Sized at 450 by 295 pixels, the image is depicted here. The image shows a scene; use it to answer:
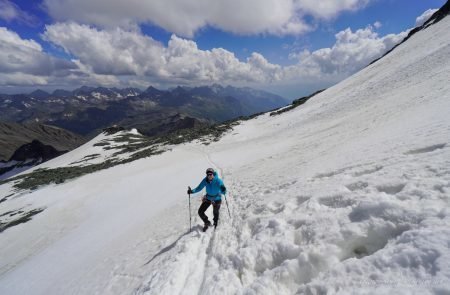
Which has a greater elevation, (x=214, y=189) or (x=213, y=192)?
(x=214, y=189)

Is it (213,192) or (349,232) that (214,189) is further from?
(349,232)

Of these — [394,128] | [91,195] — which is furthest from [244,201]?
[91,195]

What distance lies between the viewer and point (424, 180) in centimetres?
842

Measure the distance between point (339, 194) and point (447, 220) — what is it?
387cm

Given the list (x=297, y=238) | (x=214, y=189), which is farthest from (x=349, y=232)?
(x=214, y=189)

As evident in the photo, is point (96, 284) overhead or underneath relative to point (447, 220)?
underneath

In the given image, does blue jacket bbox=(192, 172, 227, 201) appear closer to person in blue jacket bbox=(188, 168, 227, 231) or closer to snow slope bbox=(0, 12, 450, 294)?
person in blue jacket bbox=(188, 168, 227, 231)

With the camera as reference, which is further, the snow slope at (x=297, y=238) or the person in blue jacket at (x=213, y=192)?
the person in blue jacket at (x=213, y=192)

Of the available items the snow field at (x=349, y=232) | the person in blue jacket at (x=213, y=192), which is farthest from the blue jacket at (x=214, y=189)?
the snow field at (x=349, y=232)

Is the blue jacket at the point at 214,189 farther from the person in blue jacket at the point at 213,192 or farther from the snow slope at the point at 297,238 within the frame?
the snow slope at the point at 297,238

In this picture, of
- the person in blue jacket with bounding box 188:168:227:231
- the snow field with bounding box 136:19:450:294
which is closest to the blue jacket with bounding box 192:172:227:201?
the person in blue jacket with bounding box 188:168:227:231

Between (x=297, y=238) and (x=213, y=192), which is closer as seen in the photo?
(x=297, y=238)

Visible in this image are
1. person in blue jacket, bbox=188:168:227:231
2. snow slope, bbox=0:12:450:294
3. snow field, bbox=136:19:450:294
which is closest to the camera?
snow field, bbox=136:19:450:294

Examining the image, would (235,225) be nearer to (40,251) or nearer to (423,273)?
(423,273)
